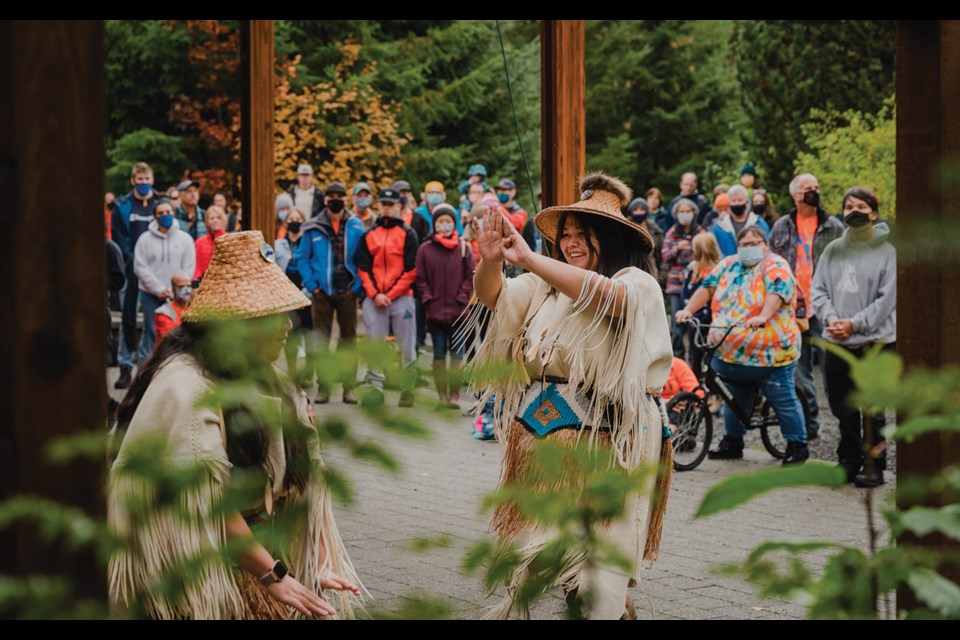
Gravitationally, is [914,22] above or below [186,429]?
above

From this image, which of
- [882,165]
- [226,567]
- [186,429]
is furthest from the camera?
[882,165]

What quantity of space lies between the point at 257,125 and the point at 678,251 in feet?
29.4

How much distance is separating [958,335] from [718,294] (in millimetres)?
7067

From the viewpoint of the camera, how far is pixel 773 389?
1013cm

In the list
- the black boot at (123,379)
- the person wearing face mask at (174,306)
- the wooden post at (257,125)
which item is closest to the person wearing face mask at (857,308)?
the wooden post at (257,125)

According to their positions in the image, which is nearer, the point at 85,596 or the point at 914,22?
the point at 85,596

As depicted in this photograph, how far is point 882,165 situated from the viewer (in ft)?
69.5

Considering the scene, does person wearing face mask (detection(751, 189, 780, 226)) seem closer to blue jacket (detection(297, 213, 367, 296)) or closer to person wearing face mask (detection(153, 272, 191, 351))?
blue jacket (detection(297, 213, 367, 296))

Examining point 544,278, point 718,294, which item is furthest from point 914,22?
point 718,294

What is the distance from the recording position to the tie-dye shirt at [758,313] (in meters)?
10.1

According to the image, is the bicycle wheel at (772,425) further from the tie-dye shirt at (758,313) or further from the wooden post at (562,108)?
the wooden post at (562,108)

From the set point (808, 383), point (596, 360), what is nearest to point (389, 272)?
point (808, 383)

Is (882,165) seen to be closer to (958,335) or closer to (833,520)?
(833,520)

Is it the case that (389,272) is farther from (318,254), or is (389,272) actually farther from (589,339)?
(589,339)
